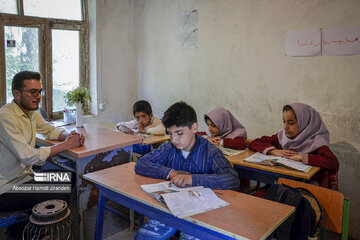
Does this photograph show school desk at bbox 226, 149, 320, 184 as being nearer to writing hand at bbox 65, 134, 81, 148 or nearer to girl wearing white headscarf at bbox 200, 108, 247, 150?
girl wearing white headscarf at bbox 200, 108, 247, 150

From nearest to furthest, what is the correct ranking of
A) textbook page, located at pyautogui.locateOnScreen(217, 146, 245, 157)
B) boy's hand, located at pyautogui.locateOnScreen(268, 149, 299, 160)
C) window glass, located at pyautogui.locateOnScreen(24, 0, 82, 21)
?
boy's hand, located at pyautogui.locateOnScreen(268, 149, 299, 160) → textbook page, located at pyautogui.locateOnScreen(217, 146, 245, 157) → window glass, located at pyautogui.locateOnScreen(24, 0, 82, 21)

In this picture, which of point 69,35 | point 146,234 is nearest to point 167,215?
point 146,234

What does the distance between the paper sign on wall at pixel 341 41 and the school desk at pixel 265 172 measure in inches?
49.4

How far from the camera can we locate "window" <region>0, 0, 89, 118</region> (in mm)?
3826

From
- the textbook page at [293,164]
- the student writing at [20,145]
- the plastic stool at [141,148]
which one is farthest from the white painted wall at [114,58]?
the textbook page at [293,164]

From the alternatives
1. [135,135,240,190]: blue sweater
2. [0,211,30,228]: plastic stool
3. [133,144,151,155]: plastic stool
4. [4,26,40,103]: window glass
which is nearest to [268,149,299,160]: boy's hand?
[135,135,240,190]: blue sweater

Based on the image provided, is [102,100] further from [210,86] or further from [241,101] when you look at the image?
[241,101]

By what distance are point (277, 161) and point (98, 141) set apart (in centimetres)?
154

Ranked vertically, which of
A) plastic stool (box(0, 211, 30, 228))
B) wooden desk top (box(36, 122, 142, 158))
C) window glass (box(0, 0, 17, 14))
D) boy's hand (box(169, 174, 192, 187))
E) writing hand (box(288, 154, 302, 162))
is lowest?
plastic stool (box(0, 211, 30, 228))

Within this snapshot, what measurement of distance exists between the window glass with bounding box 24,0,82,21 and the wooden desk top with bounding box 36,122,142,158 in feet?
5.57

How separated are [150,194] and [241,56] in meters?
2.49

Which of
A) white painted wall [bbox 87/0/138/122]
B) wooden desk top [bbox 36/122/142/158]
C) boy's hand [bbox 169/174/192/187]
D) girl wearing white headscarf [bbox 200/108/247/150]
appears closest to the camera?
boy's hand [bbox 169/174/192/187]

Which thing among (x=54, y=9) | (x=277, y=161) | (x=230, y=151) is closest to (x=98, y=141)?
(x=230, y=151)

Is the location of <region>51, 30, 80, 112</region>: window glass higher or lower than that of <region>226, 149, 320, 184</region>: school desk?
higher
